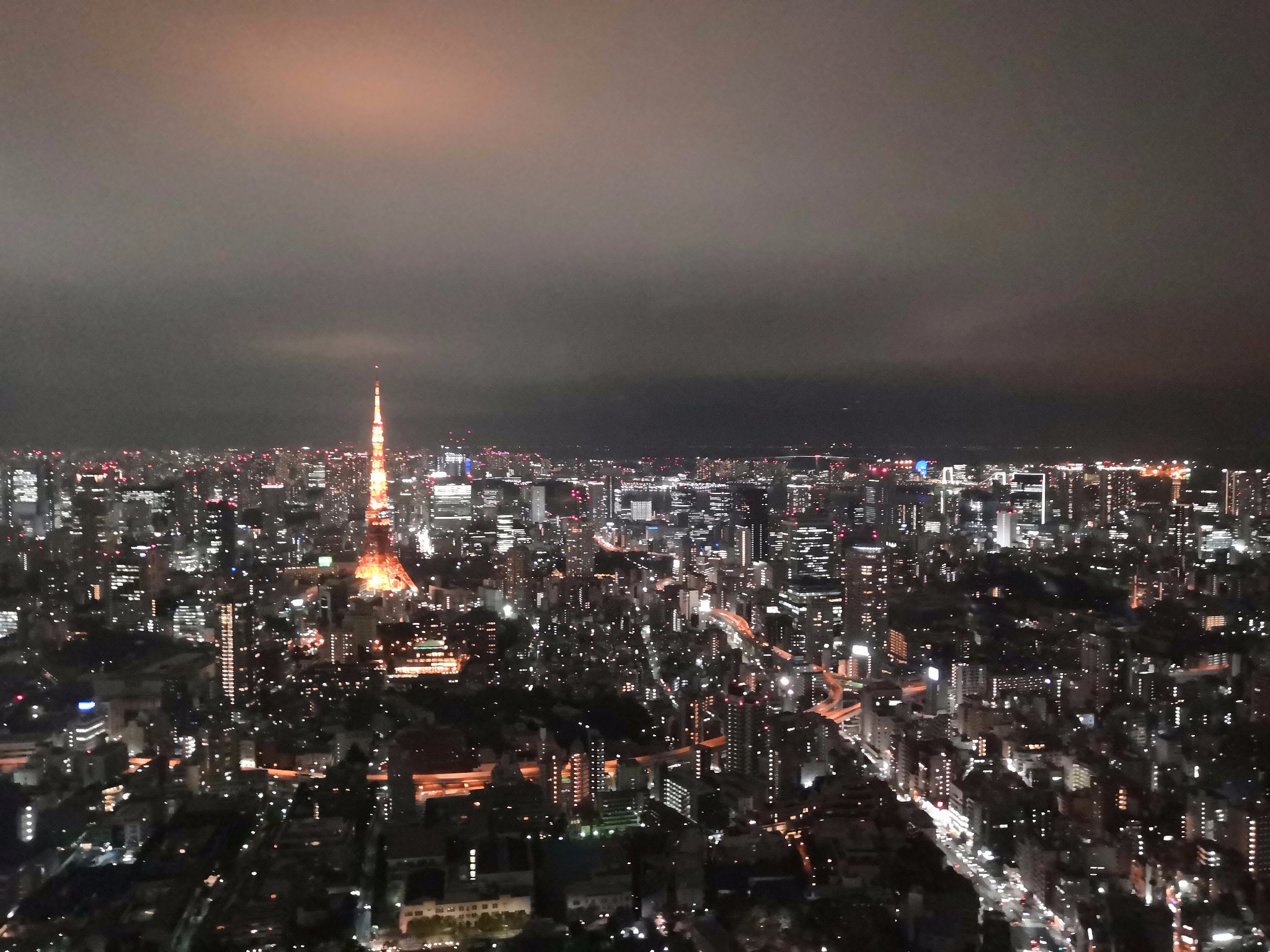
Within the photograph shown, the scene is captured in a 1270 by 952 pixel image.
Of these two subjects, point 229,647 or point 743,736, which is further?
point 229,647

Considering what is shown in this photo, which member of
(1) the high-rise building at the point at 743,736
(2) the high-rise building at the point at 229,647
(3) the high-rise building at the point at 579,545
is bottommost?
(1) the high-rise building at the point at 743,736

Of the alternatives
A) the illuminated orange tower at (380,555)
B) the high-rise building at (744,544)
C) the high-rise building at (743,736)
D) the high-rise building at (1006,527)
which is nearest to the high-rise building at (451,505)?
the illuminated orange tower at (380,555)

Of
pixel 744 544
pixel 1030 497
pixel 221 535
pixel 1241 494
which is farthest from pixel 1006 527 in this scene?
pixel 221 535

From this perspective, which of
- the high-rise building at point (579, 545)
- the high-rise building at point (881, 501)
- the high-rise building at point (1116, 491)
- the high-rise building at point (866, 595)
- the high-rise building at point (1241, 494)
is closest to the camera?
the high-rise building at point (1241, 494)

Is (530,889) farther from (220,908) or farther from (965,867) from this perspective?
(965,867)

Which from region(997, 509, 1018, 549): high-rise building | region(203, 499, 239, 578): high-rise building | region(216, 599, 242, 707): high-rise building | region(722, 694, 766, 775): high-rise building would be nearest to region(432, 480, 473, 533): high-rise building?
region(203, 499, 239, 578): high-rise building

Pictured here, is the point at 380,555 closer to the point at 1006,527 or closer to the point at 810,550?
the point at 810,550

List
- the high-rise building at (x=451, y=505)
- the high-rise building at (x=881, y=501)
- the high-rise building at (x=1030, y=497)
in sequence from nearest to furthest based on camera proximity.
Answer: the high-rise building at (x=1030, y=497), the high-rise building at (x=881, y=501), the high-rise building at (x=451, y=505)

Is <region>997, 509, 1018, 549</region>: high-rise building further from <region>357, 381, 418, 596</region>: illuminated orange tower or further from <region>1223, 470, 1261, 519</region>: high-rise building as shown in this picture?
<region>357, 381, 418, 596</region>: illuminated orange tower

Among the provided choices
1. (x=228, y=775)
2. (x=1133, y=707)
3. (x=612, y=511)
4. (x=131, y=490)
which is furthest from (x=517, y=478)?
(x=1133, y=707)

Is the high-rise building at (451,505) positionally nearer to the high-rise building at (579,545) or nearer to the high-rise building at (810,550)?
the high-rise building at (579,545)
